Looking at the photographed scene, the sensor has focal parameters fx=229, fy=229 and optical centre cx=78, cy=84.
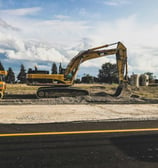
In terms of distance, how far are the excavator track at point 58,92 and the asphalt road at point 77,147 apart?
34.5ft

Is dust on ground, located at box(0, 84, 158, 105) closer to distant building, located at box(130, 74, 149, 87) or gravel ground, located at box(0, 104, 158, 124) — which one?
gravel ground, located at box(0, 104, 158, 124)

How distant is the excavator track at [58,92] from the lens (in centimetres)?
1747

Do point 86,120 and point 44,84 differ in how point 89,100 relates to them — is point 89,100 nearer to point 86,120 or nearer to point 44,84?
point 44,84

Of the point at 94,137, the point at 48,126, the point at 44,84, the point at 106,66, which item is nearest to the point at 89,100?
the point at 44,84

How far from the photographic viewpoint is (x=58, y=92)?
17.7 metres

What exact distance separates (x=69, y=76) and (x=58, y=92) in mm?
1612

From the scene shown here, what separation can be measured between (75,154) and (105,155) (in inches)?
22.8

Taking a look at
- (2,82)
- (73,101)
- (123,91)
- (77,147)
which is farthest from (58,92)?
(77,147)

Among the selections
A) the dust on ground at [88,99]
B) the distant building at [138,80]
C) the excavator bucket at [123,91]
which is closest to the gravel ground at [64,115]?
the dust on ground at [88,99]

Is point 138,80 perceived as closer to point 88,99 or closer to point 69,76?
point 69,76

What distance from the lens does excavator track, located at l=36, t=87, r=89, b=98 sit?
17.5 meters

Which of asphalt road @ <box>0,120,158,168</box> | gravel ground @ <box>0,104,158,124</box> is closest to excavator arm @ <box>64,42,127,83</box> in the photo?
gravel ground @ <box>0,104,158,124</box>

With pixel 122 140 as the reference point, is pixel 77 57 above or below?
above

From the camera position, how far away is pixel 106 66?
106m
